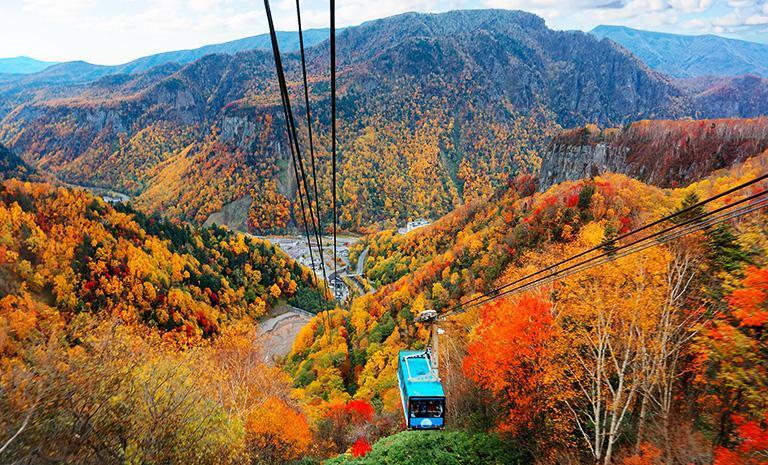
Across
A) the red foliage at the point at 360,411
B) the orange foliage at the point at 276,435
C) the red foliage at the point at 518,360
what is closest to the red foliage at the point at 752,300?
the red foliage at the point at 518,360

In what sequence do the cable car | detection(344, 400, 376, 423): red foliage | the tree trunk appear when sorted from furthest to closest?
detection(344, 400, 376, 423): red foliage, the tree trunk, the cable car

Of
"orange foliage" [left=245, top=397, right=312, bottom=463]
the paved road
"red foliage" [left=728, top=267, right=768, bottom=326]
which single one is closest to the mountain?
the paved road

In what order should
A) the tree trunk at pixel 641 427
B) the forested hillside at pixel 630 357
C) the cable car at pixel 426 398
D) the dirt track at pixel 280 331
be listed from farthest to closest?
the dirt track at pixel 280 331, the tree trunk at pixel 641 427, the cable car at pixel 426 398, the forested hillside at pixel 630 357

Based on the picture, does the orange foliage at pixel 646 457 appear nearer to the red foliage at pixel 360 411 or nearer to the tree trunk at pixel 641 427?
the tree trunk at pixel 641 427

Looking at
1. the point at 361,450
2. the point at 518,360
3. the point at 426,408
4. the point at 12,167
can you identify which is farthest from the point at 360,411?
the point at 12,167

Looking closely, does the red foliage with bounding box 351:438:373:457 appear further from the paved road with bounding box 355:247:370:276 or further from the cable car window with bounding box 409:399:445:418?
the paved road with bounding box 355:247:370:276
